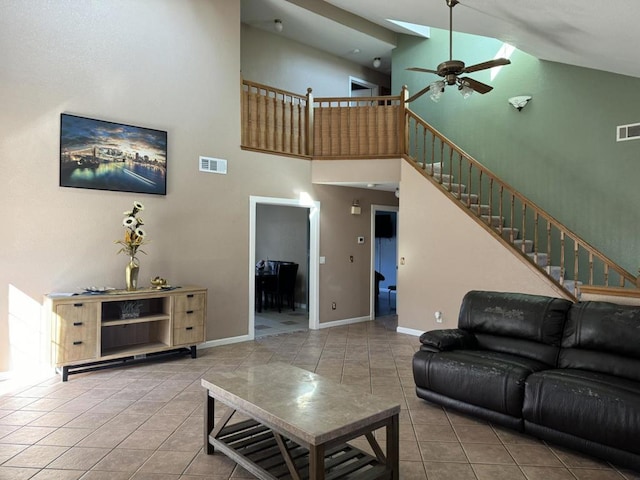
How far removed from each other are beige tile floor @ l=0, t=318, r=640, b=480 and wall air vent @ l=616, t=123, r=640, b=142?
13.6 feet

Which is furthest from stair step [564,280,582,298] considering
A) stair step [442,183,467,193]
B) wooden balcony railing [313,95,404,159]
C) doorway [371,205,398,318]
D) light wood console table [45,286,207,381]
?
doorway [371,205,398,318]

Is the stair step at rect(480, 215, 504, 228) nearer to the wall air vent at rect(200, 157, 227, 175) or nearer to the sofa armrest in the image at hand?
the sofa armrest

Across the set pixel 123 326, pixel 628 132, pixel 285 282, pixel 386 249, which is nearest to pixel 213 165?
pixel 123 326

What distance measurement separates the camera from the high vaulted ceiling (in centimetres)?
389

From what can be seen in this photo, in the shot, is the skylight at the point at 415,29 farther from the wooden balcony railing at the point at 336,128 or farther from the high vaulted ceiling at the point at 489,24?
the wooden balcony railing at the point at 336,128

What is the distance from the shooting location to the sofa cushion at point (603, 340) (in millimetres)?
3023

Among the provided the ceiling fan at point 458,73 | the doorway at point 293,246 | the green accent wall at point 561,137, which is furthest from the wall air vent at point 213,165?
the green accent wall at point 561,137

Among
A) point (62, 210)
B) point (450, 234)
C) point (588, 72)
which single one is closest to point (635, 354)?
point (450, 234)

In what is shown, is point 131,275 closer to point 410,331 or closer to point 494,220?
point 410,331

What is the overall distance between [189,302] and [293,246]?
4.49 meters

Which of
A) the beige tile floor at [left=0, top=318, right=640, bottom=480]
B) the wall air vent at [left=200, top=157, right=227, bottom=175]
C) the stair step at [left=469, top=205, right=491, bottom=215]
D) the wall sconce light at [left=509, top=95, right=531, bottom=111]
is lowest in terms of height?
the beige tile floor at [left=0, top=318, right=640, bottom=480]

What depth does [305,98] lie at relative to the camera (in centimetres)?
679

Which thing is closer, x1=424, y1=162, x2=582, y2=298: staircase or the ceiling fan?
the ceiling fan

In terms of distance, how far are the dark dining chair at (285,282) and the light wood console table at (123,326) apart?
3.37 meters
